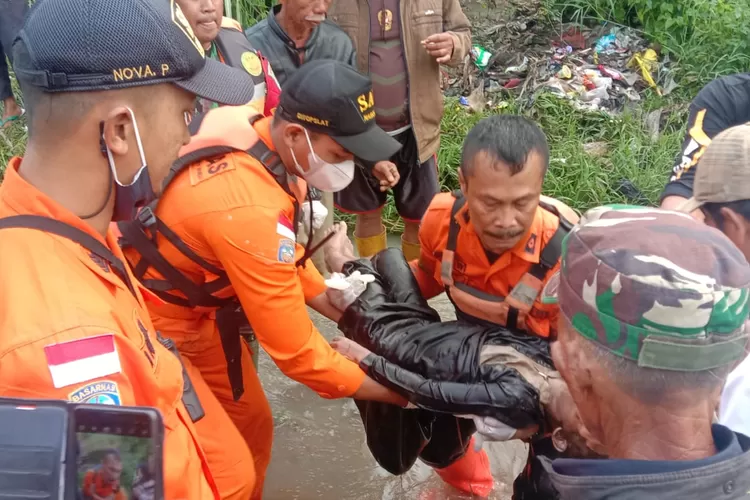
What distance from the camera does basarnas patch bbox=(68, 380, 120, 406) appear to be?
124 cm

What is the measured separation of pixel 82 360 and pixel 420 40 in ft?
11.4

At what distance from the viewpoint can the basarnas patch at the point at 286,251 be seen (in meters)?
2.19

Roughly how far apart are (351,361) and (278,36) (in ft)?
7.21

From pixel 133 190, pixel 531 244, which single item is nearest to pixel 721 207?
pixel 531 244

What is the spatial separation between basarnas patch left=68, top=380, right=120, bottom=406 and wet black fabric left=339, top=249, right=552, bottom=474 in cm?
116

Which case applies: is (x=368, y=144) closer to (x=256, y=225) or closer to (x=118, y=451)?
(x=256, y=225)

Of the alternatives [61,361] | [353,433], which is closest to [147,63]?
[61,361]

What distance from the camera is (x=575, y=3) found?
7504 mm

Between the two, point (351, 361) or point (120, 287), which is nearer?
point (120, 287)

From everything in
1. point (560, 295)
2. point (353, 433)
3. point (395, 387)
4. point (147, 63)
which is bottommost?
point (353, 433)

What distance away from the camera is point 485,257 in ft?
8.57

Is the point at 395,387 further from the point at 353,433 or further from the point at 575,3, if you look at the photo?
the point at 575,3

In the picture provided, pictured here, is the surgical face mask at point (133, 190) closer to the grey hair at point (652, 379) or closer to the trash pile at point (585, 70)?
the grey hair at point (652, 379)

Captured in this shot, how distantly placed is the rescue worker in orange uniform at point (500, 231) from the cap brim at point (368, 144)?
0.34 metres
